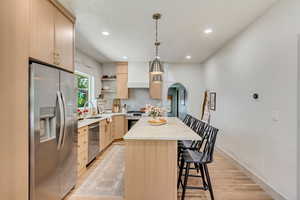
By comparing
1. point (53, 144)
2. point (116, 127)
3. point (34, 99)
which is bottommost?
point (116, 127)

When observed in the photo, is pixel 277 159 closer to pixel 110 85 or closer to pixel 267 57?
pixel 267 57

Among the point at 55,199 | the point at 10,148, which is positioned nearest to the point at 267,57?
the point at 10,148

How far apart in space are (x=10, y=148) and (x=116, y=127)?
3.92m

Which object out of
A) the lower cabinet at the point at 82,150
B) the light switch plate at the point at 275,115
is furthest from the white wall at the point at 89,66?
the light switch plate at the point at 275,115

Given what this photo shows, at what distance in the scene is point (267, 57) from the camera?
2.49 m

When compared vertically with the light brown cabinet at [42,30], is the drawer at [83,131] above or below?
below

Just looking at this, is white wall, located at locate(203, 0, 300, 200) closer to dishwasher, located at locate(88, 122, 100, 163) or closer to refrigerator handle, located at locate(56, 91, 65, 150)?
refrigerator handle, located at locate(56, 91, 65, 150)

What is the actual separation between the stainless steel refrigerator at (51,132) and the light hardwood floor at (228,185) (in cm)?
48

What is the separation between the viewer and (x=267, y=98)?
97.9 inches

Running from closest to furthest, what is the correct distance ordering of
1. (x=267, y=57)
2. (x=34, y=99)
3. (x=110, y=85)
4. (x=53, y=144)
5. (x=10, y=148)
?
(x=10, y=148)
(x=34, y=99)
(x=53, y=144)
(x=267, y=57)
(x=110, y=85)

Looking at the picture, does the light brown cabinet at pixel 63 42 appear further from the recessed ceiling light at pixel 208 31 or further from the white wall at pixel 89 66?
the recessed ceiling light at pixel 208 31

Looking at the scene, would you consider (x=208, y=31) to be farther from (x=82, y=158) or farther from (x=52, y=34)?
(x=82, y=158)

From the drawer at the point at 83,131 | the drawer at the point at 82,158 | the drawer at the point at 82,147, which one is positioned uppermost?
the drawer at the point at 83,131

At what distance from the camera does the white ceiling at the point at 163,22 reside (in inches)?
92.4
